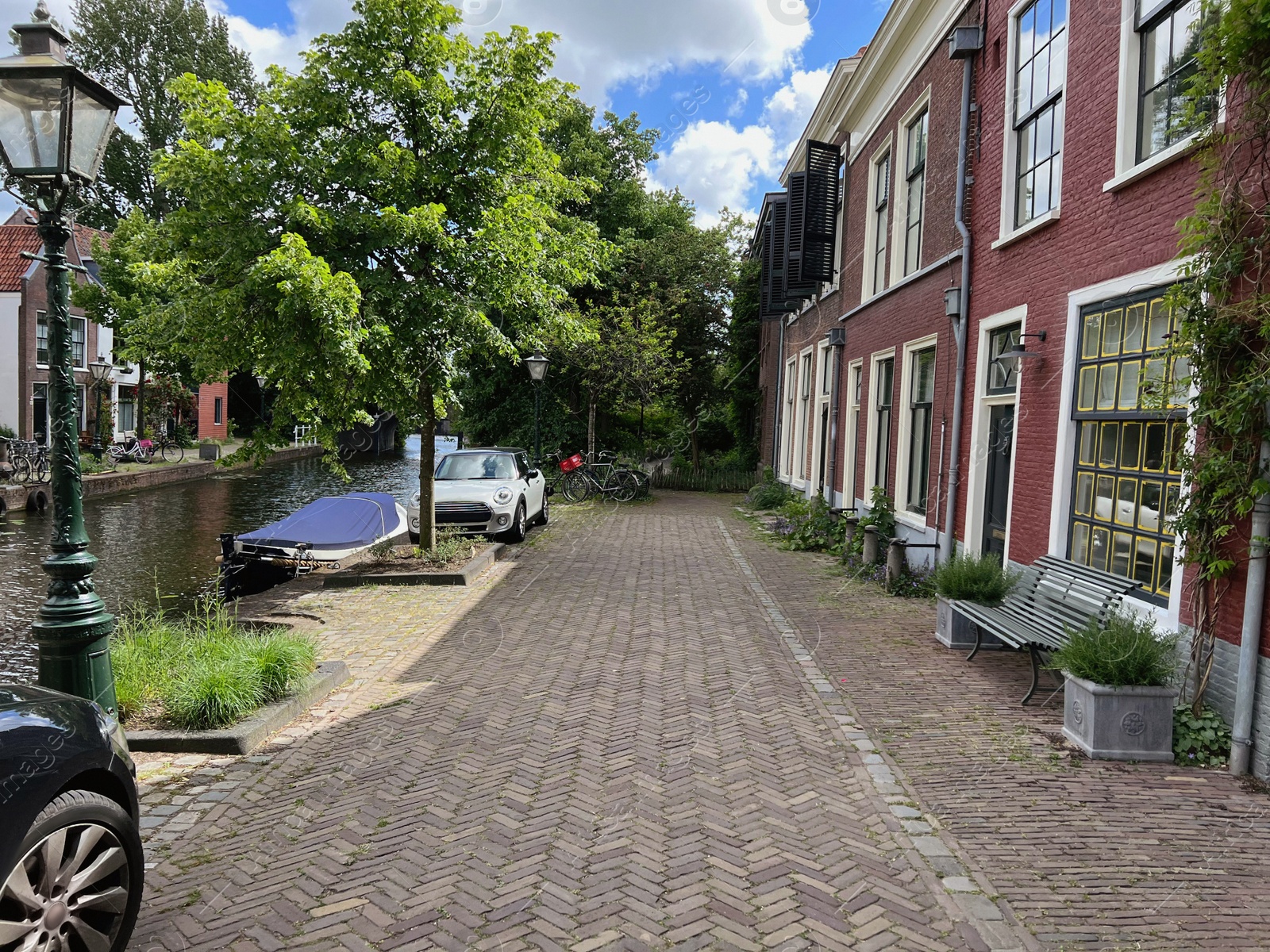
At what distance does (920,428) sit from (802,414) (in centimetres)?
830

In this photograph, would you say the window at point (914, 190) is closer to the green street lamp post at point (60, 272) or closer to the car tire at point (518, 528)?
the car tire at point (518, 528)

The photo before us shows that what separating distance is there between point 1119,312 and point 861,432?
7.62 metres

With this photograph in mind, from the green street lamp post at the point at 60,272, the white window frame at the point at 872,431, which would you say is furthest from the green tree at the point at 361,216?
the white window frame at the point at 872,431

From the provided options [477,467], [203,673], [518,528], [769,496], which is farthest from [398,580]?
[769,496]

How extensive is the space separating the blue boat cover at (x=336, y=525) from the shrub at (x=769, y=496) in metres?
9.55

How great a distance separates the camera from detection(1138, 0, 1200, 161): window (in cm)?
578

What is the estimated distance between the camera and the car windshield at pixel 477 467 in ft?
48.1

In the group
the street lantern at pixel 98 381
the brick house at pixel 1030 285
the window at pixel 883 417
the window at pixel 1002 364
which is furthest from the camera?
the street lantern at pixel 98 381

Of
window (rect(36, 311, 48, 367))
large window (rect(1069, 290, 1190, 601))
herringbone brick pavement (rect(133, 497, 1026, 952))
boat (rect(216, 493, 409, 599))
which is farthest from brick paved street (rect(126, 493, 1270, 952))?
window (rect(36, 311, 48, 367))

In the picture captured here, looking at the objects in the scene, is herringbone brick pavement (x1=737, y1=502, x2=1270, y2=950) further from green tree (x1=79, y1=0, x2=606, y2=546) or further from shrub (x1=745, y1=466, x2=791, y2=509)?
shrub (x1=745, y1=466, x2=791, y2=509)

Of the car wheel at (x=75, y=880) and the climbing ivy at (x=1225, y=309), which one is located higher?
the climbing ivy at (x=1225, y=309)

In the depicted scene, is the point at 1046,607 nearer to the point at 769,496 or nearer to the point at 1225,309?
the point at 1225,309

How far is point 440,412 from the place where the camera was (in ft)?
35.4

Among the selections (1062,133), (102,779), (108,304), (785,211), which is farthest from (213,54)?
(102,779)
